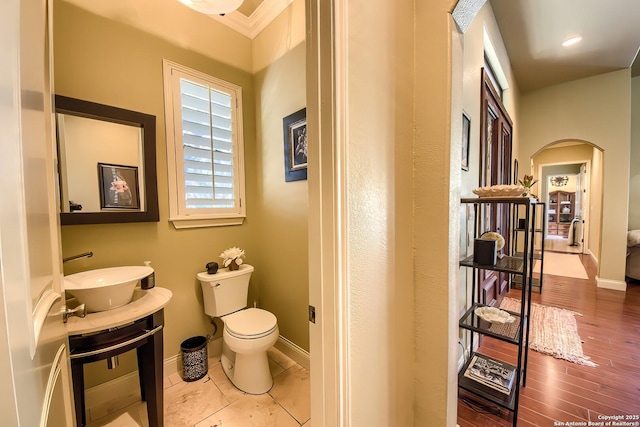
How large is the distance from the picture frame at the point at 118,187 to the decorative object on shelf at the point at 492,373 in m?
2.62

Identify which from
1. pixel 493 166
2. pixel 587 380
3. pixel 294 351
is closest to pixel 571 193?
pixel 493 166

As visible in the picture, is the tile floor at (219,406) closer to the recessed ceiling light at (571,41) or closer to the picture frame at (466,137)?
the picture frame at (466,137)

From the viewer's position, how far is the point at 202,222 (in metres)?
2.09

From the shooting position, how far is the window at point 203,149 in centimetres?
192

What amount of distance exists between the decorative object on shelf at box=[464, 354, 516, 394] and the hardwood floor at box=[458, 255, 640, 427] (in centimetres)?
18

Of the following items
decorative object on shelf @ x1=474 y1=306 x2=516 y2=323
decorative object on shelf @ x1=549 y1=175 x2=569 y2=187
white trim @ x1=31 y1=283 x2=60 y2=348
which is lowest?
decorative object on shelf @ x1=474 y1=306 x2=516 y2=323

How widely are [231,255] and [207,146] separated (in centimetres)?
96

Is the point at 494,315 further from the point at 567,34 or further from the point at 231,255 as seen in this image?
the point at 567,34

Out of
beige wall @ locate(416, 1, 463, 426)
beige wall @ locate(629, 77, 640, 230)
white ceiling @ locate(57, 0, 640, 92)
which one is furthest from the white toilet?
beige wall @ locate(629, 77, 640, 230)

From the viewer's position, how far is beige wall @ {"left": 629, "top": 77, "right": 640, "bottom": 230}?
4.02 m

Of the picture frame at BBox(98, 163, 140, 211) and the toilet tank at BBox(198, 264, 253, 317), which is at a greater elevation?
the picture frame at BBox(98, 163, 140, 211)

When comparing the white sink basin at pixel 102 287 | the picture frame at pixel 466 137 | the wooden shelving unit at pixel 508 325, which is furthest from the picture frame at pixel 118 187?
the picture frame at pixel 466 137

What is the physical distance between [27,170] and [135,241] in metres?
1.57

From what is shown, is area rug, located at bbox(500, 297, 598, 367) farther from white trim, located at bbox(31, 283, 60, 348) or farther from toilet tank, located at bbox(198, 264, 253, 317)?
white trim, located at bbox(31, 283, 60, 348)
